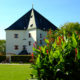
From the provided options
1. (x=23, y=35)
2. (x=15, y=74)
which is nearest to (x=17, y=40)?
(x=23, y=35)

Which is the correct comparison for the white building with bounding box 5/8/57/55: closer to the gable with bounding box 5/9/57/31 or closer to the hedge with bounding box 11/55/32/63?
the gable with bounding box 5/9/57/31

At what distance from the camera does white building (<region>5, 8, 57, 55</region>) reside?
54719 millimetres

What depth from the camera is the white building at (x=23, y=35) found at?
5472 centimetres

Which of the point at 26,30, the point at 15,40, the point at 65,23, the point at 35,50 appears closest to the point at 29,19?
the point at 26,30

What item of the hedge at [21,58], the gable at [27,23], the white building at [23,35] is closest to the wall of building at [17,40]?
the white building at [23,35]

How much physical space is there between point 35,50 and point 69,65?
3.31ft

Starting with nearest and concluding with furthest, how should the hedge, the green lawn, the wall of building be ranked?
the green lawn → the hedge → the wall of building

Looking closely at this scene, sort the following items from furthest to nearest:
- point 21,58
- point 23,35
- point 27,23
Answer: point 27,23 → point 23,35 → point 21,58

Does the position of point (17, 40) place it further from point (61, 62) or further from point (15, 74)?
point (61, 62)

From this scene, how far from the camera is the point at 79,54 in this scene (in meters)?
4.41

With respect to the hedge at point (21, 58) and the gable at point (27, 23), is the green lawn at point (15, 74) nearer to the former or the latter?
the hedge at point (21, 58)

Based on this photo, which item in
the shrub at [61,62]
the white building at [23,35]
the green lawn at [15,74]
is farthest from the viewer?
the white building at [23,35]

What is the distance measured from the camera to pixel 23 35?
2237 inches

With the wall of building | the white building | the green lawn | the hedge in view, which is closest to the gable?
the white building
